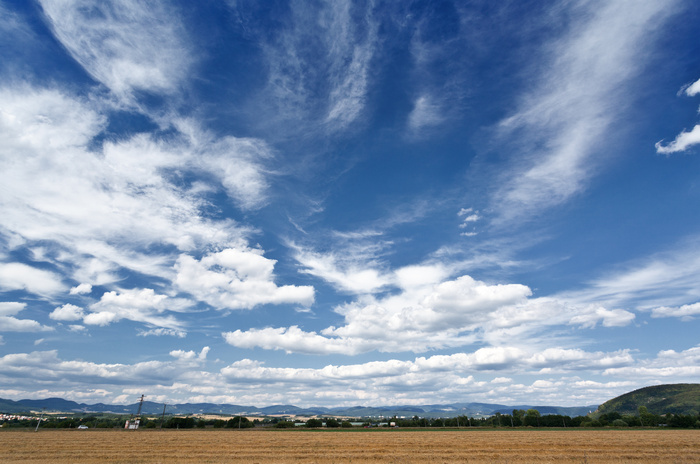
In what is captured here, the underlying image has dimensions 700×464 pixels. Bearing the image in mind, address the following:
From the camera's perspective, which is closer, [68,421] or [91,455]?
[91,455]

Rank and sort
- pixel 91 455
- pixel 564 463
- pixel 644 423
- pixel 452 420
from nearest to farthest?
pixel 564 463, pixel 91 455, pixel 644 423, pixel 452 420

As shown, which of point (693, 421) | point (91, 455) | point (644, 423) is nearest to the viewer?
point (91, 455)

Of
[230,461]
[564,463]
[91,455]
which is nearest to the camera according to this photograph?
[564,463]

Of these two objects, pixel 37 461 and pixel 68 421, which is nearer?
pixel 37 461

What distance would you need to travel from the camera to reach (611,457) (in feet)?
123

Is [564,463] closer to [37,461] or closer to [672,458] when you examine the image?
[672,458]

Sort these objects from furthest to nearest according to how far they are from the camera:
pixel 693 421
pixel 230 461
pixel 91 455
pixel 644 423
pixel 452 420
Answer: pixel 452 420
pixel 644 423
pixel 693 421
pixel 91 455
pixel 230 461

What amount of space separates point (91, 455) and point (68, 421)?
A: 105873 mm

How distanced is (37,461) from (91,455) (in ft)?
18.6

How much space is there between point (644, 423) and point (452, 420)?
69.2 metres

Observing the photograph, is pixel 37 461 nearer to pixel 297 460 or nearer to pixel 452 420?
pixel 297 460

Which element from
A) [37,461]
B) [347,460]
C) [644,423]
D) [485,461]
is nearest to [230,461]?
[347,460]

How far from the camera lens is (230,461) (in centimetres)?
3519

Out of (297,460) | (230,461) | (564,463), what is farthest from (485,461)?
(230,461)
